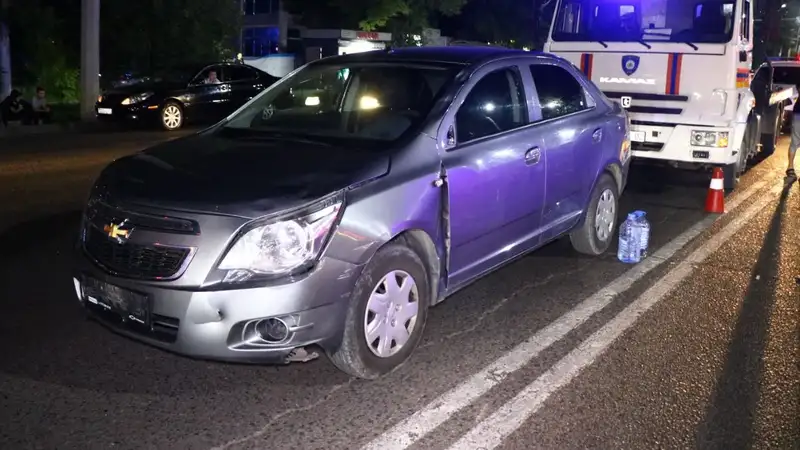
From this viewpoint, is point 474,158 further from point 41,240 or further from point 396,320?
point 41,240

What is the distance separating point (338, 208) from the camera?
396cm

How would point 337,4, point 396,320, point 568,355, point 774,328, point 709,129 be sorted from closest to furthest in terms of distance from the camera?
point 396,320 < point 568,355 < point 774,328 < point 709,129 < point 337,4

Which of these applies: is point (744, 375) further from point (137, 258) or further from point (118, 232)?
point (118, 232)

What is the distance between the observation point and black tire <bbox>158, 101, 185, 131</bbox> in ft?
56.2

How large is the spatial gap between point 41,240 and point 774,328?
5.79 metres

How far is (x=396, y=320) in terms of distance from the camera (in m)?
4.38

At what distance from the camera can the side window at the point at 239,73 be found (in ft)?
60.5

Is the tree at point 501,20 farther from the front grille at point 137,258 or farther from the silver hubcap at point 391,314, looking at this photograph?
the front grille at point 137,258

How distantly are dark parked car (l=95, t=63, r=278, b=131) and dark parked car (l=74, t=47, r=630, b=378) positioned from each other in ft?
40.0

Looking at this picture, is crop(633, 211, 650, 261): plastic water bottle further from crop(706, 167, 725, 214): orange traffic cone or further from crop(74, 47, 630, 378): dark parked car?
crop(706, 167, 725, 214): orange traffic cone

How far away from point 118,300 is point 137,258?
9.9 inches

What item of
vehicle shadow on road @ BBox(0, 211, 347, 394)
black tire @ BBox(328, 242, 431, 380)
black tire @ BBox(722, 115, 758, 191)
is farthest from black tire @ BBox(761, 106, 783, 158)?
vehicle shadow on road @ BBox(0, 211, 347, 394)

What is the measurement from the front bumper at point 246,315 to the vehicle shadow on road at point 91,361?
1.36ft

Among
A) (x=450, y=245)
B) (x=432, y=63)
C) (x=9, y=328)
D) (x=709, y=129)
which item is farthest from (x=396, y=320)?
(x=709, y=129)
